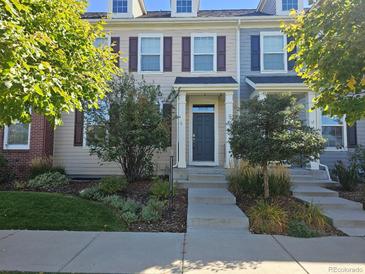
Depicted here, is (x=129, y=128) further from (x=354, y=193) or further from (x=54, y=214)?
(x=354, y=193)

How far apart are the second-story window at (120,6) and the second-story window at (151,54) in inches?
68.2

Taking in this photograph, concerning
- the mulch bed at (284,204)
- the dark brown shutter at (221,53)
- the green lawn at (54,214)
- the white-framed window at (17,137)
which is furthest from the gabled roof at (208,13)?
the green lawn at (54,214)

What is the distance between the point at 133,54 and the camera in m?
13.9

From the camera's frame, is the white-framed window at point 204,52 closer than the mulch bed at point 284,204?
No

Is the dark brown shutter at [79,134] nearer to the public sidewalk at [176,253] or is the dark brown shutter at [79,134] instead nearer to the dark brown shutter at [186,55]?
the dark brown shutter at [186,55]

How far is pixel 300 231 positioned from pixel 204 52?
9301mm

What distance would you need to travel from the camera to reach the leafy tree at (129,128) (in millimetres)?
9984

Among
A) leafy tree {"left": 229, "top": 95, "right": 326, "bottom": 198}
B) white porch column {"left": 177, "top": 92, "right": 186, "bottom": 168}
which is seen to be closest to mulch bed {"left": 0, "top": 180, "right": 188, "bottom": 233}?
white porch column {"left": 177, "top": 92, "right": 186, "bottom": 168}

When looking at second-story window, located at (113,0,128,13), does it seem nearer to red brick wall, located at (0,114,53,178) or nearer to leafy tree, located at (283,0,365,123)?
red brick wall, located at (0,114,53,178)

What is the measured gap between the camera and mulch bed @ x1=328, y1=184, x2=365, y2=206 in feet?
30.7

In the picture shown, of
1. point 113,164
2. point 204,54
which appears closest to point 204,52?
point 204,54

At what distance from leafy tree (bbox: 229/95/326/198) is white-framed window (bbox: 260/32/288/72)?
5734mm

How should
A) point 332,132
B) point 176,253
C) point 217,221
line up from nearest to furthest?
point 176,253, point 217,221, point 332,132

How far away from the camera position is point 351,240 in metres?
6.09
